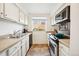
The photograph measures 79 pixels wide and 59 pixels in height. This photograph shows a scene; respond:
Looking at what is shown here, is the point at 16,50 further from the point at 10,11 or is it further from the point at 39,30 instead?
the point at 39,30

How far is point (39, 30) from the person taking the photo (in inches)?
313

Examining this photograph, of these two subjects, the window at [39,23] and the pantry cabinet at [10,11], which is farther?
the window at [39,23]

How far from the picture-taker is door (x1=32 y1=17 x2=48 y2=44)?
25.3 feet

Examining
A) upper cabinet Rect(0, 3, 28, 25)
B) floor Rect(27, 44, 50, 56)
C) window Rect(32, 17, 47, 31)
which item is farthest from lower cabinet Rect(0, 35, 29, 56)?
window Rect(32, 17, 47, 31)

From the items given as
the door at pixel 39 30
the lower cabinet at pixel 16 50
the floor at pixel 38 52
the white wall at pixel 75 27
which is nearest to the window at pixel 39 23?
the door at pixel 39 30

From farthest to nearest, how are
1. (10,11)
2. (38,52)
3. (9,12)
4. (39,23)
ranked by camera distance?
(39,23) < (38,52) < (10,11) < (9,12)

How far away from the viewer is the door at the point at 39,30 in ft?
25.3

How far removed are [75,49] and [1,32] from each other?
7.05ft

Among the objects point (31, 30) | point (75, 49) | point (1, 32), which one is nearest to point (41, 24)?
point (31, 30)

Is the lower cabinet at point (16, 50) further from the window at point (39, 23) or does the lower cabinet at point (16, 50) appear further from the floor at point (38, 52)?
the window at point (39, 23)

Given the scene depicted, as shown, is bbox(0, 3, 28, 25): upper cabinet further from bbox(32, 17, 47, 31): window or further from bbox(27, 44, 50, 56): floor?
bbox(32, 17, 47, 31): window

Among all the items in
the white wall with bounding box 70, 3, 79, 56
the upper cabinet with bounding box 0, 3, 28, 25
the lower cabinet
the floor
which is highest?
the upper cabinet with bounding box 0, 3, 28, 25

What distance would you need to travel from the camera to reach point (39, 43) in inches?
303

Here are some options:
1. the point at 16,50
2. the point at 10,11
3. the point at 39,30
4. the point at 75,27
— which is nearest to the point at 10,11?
the point at 10,11
